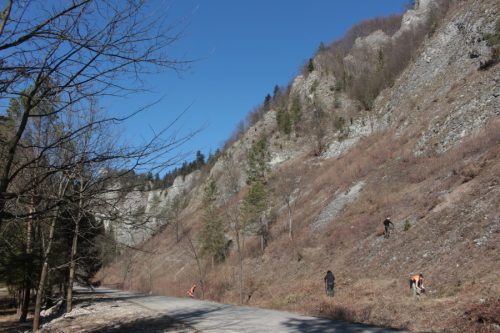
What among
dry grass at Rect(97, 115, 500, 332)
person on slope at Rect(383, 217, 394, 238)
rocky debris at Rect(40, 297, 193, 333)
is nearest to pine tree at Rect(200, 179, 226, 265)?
dry grass at Rect(97, 115, 500, 332)

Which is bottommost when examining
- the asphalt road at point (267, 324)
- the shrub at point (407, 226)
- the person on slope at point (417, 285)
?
the asphalt road at point (267, 324)

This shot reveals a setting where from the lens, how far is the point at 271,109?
310 feet

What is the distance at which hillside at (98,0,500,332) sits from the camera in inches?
645

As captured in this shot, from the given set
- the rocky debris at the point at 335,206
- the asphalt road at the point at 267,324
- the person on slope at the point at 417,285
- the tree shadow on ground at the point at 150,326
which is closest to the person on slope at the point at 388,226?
the person on slope at the point at 417,285

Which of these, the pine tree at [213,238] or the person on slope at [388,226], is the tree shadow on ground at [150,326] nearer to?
the person on slope at [388,226]

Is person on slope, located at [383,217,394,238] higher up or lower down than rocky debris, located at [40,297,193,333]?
higher up

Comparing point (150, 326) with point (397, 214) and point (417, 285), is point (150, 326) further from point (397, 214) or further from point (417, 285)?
point (397, 214)

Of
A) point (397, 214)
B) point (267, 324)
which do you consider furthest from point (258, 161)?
point (267, 324)

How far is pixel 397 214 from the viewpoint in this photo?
87.7 ft

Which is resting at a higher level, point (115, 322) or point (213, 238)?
point (213, 238)

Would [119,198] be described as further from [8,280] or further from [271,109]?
[271,109]

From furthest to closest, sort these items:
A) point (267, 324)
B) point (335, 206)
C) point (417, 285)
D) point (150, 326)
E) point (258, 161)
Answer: point (258, 161), point (335, 206), point (417, 285), point (150, 326), point (267, 324)

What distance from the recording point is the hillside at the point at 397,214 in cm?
1639

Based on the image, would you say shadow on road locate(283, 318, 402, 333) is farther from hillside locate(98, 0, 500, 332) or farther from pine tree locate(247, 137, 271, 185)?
pine tree locate(247, 137, 271, 185)
